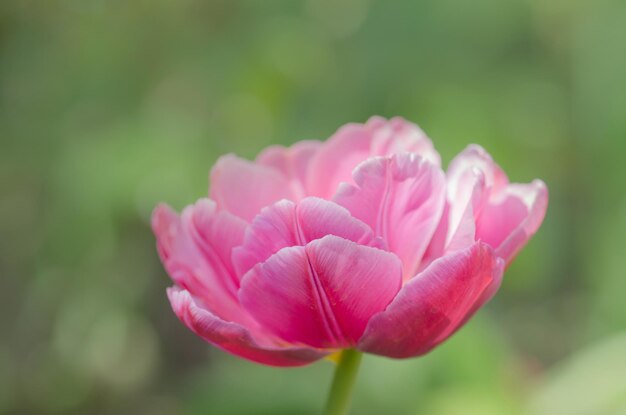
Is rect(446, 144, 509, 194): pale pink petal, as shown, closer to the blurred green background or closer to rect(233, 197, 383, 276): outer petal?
rect(233, 197, 383, 276): outer petal

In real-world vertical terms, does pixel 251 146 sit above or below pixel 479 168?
above

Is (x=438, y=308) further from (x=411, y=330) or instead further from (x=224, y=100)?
(x=224, y=100)

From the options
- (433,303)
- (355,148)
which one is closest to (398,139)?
(355,148)

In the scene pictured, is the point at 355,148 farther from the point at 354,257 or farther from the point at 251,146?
the point at 251,146

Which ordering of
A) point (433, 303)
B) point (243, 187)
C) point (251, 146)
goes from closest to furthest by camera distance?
point (433, 303) → point (243, 187) → point (251, 146)

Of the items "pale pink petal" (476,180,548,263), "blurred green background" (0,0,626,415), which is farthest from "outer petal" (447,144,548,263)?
"blurred green background" (0,0,626,415)

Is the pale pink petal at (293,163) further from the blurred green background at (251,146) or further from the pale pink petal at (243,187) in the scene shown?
the blurred green background at (251,146)

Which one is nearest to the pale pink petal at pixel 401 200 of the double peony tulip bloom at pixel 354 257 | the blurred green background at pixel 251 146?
the double peony tulip bloom at pixel 354 257
